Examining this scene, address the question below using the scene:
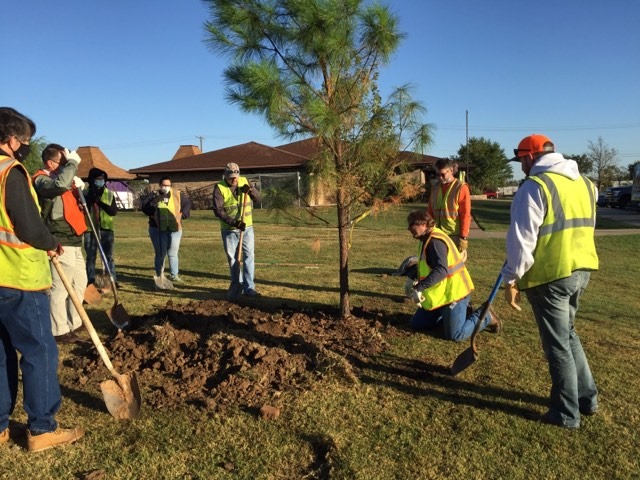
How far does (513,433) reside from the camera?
3.16 m

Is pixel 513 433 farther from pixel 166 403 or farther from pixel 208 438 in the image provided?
pixel 166 403

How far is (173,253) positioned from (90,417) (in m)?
4.79

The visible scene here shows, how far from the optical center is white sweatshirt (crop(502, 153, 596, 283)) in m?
3.04

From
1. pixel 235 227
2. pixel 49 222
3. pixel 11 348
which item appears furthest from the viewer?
Answer: pixel 235 227

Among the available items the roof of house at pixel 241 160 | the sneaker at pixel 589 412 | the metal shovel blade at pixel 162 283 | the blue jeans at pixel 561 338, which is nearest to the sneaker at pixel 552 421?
the blue jeans at pixel 561 338

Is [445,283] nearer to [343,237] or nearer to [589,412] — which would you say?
[343,237]

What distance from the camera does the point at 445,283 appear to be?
4828 millimetres

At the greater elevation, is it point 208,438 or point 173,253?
point 173,253

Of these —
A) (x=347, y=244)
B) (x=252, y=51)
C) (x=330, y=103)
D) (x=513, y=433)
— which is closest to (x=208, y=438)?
(x=513, y=433)

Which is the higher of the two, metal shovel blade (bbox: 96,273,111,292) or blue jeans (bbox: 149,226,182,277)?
blue jeans (bbox: 149,226,182,277)

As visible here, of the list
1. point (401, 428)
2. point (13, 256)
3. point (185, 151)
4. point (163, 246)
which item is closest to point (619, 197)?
point (163, 246)

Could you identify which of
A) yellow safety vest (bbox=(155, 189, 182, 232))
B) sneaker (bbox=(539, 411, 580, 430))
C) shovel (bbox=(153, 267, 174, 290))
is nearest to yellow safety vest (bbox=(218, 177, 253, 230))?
yellow safety vest (bbox=(155, 189, 182, 232))

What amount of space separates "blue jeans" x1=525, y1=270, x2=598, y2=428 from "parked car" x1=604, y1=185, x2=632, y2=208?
3579cm

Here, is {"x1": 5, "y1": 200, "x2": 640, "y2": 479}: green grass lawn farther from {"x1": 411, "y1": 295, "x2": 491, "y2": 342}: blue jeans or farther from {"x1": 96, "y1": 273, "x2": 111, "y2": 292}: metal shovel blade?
{"x1": 96, "y1": 273, "x2": 111, "y2": 292}: metal shovel blade
